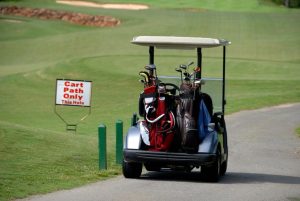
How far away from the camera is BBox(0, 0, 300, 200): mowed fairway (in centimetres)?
1641

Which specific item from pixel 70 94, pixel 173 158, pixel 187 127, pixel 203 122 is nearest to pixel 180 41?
pixel 203 122

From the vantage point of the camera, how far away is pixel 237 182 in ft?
49.0

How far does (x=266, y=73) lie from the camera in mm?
40594

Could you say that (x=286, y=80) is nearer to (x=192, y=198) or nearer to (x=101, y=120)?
(x=101, y=120)

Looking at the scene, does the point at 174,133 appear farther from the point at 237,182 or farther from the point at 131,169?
the point at 237,182

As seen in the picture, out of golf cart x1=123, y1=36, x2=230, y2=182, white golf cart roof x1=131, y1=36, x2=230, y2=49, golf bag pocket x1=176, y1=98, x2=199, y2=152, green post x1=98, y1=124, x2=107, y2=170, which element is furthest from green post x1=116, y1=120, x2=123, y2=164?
golf bag pocket x1=176, y1=98, x2=199, y2=152

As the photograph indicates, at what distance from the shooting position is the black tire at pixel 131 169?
589 inches

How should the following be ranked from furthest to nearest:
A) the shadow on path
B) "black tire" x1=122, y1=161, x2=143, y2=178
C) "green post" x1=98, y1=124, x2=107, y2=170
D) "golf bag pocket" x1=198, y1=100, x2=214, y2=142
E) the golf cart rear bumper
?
"green post" x1=98, y1=124, x2=107, y2=170 < the shadow on path < "black tire" x1=122, y1=161, x2=143, y2=178 < "golf bag pocket" x1=198, y1=100, x2=214, y2=142 < the golf cart rear bumper

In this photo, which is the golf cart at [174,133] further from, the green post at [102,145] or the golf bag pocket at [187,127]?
the green post at [102,145]

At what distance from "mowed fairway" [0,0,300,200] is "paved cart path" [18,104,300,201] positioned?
74cm

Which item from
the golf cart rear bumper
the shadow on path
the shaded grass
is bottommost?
the shadow on path

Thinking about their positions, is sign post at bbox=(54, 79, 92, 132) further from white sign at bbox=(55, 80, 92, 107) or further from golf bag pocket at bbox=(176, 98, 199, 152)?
golf bag pocket at bbox=(176, 98, 199, 152)

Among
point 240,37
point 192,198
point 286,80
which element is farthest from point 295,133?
point 240,37

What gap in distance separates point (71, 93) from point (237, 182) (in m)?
8.56
